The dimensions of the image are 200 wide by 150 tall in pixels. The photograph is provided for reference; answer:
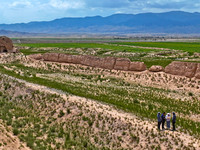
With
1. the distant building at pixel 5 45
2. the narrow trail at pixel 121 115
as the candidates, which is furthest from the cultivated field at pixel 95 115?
the distant building at pixel 5 45

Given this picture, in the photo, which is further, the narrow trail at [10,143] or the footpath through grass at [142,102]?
the footpath through grass at [142,102]

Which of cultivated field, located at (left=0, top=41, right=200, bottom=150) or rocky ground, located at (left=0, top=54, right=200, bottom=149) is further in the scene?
cultivated field, located at (left=0, top=41, right=200, bottom=150)

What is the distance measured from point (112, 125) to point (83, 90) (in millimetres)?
9560

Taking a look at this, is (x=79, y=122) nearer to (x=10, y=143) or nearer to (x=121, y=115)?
(x=121, y=115)

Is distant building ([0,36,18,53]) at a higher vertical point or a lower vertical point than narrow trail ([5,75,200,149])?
higher

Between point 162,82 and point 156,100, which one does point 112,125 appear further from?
point 162,82

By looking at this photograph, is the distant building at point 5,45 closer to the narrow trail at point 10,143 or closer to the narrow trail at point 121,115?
the narrow trail at point 121,115

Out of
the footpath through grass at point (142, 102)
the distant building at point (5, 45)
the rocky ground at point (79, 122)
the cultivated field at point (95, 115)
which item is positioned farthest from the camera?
the distant building at point (5, 45)

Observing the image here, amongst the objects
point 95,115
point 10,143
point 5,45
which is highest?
point 5,45

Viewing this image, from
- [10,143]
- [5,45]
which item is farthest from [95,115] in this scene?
[5,45]

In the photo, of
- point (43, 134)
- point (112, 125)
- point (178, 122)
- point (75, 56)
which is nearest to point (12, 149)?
point (43, 134)

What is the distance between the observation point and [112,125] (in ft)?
62.8

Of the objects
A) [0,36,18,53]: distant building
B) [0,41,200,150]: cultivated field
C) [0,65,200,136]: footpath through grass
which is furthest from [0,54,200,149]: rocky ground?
[0,36,18,53]: distant building

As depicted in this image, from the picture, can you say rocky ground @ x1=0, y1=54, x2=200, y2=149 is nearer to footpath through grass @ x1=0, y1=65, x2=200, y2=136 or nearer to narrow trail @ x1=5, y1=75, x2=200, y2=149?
narrow trail @ x1=5, y1=75, x2=200, y2=149
